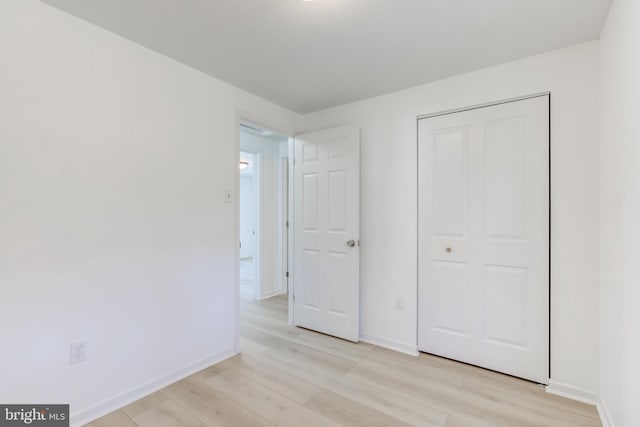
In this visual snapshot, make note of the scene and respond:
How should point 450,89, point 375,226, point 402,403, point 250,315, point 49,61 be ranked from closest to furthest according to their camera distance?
point 49,61, point 402,403, point 450,89, point 375,226, point 250,315

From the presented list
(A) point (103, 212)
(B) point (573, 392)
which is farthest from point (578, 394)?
(A) point (103, 212)

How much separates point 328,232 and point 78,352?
211cm

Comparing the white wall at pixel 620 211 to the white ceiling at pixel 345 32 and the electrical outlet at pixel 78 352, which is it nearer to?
the white ceiling at pixel 345 32

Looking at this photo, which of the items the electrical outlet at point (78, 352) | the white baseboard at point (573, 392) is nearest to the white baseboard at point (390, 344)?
the white baseboard at point (573, 392)

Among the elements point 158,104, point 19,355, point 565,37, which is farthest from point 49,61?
point 565,37

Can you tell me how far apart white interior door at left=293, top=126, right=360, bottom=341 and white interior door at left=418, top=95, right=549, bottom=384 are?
63 centimetres

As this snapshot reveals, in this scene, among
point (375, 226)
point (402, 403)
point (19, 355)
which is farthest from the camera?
point (375, 226)

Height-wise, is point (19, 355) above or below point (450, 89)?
below

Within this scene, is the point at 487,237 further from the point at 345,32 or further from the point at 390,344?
the point at 345,32

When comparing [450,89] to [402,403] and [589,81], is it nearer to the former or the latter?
[589,81]

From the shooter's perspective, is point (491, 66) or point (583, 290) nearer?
point (583, 290)

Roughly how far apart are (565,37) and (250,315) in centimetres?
385

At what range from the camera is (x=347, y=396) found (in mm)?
2020

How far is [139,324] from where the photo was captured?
2012mm
